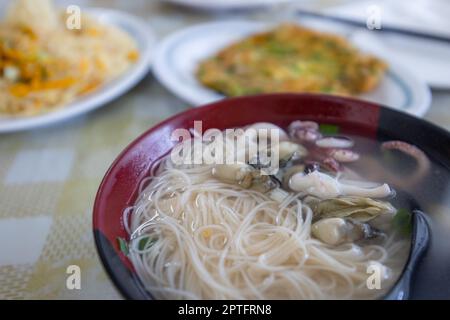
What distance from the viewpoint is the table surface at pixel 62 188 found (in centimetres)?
104

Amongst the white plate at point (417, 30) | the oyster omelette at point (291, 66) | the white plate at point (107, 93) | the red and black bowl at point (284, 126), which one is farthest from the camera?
the white plate at point (417, 30)

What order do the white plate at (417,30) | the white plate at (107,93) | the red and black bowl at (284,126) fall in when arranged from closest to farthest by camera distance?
the red and black bowl at (284,126) < the white plate at (107,93) < the white plate at (417,30)

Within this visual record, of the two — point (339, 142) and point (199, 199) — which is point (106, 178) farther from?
point (339, 142)

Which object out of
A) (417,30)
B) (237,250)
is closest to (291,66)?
(417,30)

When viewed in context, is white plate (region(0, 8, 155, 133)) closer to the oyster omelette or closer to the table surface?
the table surface

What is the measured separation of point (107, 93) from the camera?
1616 mm

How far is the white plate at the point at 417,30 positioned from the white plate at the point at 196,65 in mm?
129

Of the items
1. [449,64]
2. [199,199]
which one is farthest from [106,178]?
[449,64]

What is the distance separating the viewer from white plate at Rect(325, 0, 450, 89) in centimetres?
181

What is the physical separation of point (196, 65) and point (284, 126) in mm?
859

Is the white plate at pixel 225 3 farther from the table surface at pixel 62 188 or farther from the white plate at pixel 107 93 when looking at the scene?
the table surface at pixel 62 188

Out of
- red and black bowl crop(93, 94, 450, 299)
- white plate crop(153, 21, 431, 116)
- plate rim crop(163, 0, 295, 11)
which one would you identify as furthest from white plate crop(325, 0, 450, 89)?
red and black bowl crop(93, 94, 450, 299)

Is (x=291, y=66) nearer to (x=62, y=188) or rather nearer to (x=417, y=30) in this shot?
(x=417, y=30)

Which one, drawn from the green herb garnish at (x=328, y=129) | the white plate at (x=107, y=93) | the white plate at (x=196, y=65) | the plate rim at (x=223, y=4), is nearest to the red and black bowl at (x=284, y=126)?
the green herb garnish at (x=328, y=129)
